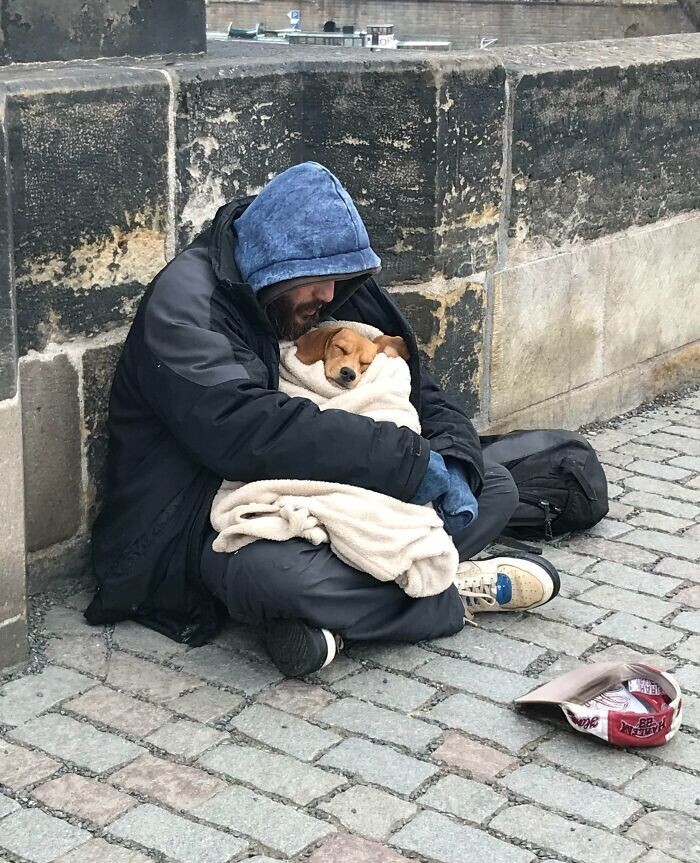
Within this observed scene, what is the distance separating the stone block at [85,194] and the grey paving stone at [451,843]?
1616mm

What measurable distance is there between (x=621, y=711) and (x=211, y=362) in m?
1.28

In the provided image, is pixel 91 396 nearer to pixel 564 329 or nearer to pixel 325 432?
pixel 325 432

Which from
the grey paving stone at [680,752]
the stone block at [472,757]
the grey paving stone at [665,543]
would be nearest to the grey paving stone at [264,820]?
the stone block at [472,757]

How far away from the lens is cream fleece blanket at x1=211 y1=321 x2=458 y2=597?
10.8 feet

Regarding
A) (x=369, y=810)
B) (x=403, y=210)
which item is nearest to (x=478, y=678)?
(x=369, y=810)

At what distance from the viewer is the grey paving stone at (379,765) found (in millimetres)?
2867

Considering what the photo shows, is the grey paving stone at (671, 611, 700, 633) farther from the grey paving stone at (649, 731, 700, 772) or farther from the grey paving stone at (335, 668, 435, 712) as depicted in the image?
the grey paving stone at (335, 668, 435, 712)

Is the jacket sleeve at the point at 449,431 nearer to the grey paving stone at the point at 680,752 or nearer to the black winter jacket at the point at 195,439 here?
the black winter jacket at the point at 195,439

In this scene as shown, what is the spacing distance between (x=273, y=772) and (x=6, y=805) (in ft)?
1.84

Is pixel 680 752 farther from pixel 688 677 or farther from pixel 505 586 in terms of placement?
pixel 505 586

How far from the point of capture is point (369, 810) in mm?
2752

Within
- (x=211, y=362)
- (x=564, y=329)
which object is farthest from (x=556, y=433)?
(x=211, y=362)

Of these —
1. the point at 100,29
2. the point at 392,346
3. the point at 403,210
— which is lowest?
the point at 392,346

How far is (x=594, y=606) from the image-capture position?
382cm
